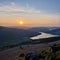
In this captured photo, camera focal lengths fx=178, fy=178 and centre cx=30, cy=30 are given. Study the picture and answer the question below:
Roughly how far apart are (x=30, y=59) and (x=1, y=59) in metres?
24.1

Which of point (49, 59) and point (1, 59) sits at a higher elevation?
point (49, 59)

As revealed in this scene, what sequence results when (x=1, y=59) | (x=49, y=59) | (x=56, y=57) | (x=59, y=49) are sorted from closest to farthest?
(x=56, y=57) → (x=49, y=59) → (x=59, y=49) → (x=1, y=59)

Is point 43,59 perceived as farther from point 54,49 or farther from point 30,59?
point 30,59

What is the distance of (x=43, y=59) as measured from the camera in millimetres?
29281

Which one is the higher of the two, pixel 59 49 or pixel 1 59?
pixel 59 49

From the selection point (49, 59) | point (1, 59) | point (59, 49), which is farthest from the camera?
point (1, 59)

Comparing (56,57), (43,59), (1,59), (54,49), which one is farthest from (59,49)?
(1,59)

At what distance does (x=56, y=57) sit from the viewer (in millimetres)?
24094

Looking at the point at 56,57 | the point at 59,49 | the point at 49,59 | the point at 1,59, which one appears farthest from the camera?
the point at 1,59

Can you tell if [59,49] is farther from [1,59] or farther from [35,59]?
[1,59]

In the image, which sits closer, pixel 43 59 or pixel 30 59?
pixel 30 59

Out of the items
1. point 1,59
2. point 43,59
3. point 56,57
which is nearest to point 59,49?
point 43,59

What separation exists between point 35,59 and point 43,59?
3883 mm

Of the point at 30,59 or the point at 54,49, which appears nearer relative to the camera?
the point at 30,59
